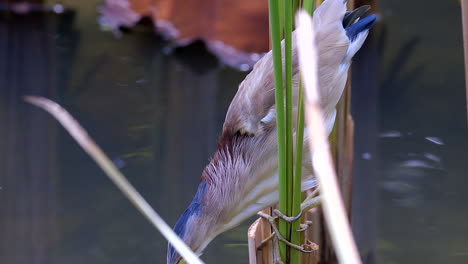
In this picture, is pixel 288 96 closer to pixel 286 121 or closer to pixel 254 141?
pixel 286 121

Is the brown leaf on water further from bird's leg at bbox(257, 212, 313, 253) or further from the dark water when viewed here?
bird's leg at bbox(257, 212, 313, 253)

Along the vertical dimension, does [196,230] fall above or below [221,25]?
below

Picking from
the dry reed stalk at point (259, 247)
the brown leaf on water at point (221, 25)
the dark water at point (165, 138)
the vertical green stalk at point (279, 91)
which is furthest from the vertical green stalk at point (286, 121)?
the brown leaf on water at point (221, 25)

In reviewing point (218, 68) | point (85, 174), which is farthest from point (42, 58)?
point (85, 174)

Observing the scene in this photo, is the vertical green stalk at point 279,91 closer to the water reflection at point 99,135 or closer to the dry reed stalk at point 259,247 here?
the dry reed stalk at point 259,247

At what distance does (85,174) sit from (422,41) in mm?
1262

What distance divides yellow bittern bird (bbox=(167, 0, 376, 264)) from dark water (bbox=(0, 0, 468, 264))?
0.72 metres

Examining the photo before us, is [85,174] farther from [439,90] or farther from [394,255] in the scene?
[439,90]

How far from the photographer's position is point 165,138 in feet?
6.45

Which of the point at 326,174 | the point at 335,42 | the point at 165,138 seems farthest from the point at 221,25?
the point at 326,174

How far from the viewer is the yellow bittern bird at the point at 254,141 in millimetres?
689

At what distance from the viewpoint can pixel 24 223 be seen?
1.62 m

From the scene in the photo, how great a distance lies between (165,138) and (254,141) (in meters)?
1.28

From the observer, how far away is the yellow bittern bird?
0.69m
